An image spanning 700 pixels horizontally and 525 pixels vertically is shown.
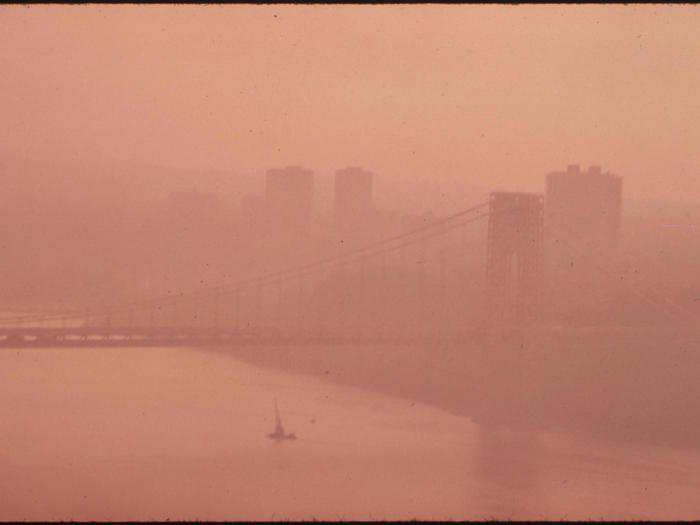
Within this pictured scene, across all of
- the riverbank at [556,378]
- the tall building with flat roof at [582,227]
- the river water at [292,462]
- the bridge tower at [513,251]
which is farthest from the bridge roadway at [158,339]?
the tall building with flat roof at [582,227]

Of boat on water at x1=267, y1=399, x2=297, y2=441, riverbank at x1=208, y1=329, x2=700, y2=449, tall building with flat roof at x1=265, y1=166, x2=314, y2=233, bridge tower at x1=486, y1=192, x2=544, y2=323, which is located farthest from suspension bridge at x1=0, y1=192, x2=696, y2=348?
tall building with flat roof at x1=265, y1=166, x2=314, y2=233

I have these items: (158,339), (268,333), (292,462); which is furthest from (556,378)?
(158,339)

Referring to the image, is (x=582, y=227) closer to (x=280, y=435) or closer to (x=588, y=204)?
(x=588, y=204)

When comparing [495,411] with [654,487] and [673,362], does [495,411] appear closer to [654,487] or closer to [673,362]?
[673,362]

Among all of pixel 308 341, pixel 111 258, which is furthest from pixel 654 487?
pixel 111 258

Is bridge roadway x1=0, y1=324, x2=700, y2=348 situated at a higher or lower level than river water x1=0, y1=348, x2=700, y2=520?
higher

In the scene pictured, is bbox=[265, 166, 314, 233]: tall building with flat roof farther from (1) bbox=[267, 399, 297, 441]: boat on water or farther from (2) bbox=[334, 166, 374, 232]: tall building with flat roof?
(1) bbox=[267, 399, 297, 441]: boat on water

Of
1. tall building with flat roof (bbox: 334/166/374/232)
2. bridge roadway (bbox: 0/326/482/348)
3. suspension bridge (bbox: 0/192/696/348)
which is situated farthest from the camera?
tall building with flat roof (bbox: 334/166/374/232)
